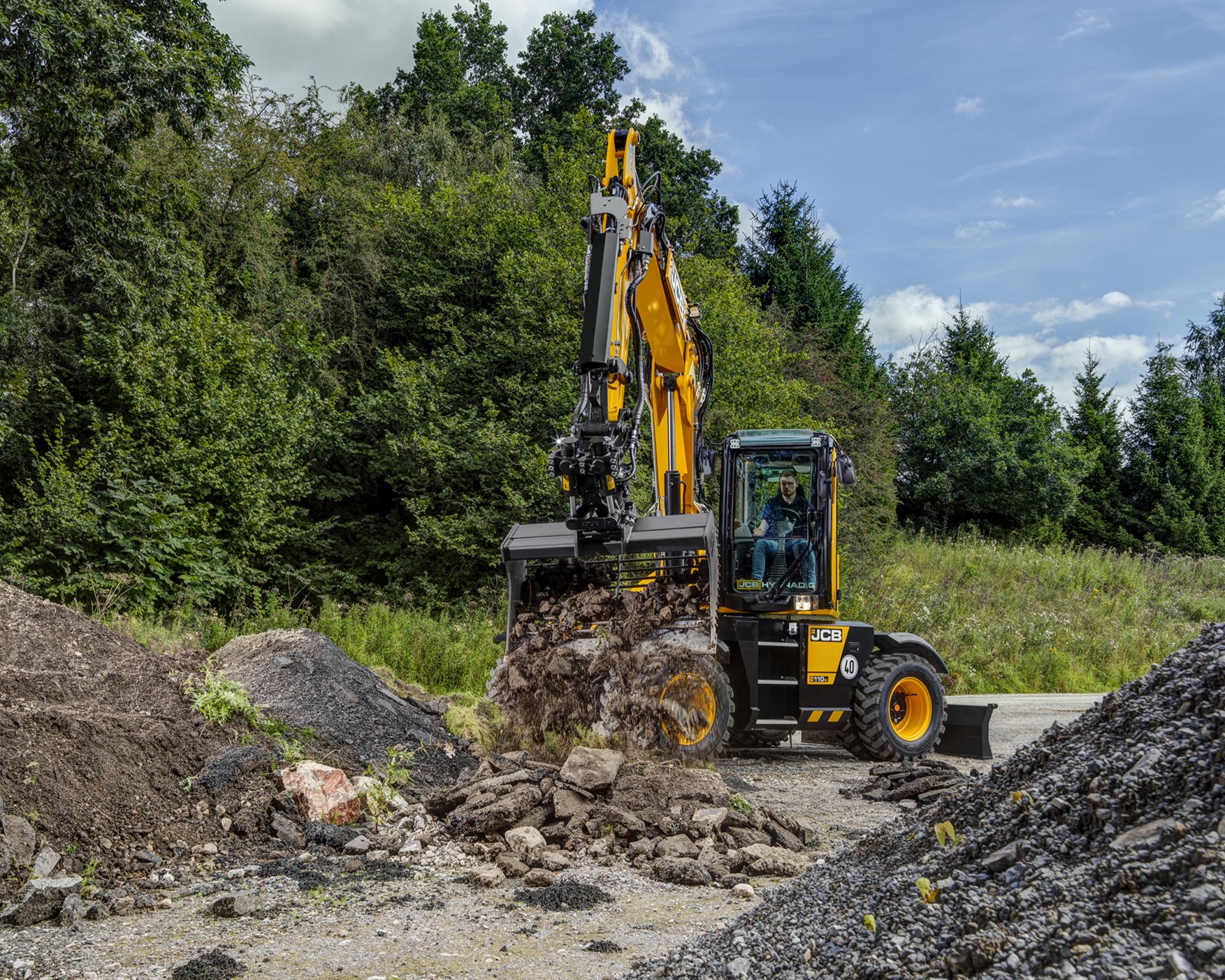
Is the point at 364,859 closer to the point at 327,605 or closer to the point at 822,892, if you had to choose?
the point at 822,892

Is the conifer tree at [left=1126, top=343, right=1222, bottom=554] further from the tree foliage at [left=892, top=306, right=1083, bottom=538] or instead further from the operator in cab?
the operator in cab

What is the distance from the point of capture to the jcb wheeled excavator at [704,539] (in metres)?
6.94

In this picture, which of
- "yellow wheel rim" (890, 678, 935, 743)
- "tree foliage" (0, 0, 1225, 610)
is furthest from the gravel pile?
"tree foliage" (0, 0, 1225, 610)

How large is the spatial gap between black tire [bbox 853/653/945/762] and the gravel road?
3103 mm

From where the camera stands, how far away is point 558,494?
640 inches

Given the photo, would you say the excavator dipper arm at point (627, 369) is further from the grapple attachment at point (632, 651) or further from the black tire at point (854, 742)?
the black tire at point (854, 742)

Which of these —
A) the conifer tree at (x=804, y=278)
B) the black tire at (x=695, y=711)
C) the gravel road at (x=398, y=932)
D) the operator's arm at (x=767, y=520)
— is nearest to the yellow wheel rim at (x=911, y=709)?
the operator's arm at (x=767, y=520)

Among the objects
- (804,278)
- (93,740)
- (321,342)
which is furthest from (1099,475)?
(93,740)

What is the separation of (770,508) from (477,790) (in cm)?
380

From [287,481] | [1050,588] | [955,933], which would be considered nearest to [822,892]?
[955,933]

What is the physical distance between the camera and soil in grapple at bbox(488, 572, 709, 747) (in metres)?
7.08

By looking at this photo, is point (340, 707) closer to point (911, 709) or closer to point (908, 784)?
point (908, 784)

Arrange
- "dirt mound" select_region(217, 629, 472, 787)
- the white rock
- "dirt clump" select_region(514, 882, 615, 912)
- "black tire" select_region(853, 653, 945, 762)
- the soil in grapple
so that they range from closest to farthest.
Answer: "dirt clump" select_region(514, 882, 615, 912) < the white rock < "dirt mound" select_region(217, 629, 472, 787) < the soil in grapple < "black tire" select_region(853, 653, 945, 762)

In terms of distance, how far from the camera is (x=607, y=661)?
7.09m
